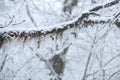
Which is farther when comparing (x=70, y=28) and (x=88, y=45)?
(x=88, y=45)

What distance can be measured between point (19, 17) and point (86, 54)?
56.9 inches

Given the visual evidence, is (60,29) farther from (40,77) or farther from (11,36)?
(40,77)

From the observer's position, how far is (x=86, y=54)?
316 inches

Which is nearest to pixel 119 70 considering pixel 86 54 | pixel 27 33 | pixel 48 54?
pixel 86 54

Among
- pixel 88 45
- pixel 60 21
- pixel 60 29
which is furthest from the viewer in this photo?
pixel 88 45

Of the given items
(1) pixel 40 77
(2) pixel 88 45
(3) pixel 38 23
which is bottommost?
(1) pixel 40 77

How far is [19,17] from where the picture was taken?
24.8ft

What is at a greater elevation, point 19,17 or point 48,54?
point 19,17

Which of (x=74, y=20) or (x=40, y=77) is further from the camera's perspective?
(x=40, y=77)

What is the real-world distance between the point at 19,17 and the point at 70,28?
1088mm

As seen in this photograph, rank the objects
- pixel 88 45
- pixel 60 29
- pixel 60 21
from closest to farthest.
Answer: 1. pixel 60 29
2. pixel 60 21
3. pixel 88 45

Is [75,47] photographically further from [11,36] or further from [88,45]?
[11,36]

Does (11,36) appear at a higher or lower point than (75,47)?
higher

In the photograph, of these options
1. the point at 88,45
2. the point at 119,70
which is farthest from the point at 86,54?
the point at 119,70
